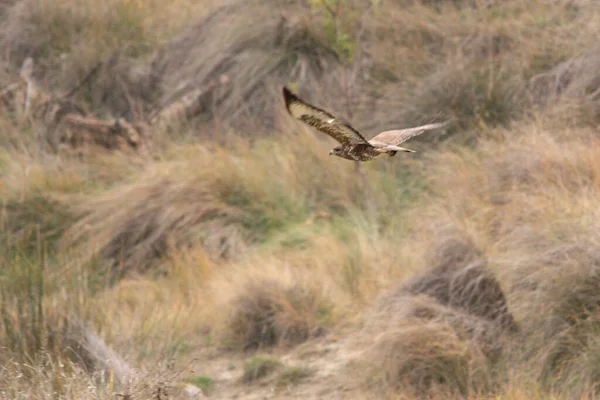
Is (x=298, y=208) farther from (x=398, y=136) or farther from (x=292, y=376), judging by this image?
(x=398, y=136)

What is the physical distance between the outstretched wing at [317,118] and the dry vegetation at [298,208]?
75.3 inches

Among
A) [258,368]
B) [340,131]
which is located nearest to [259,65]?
[258,368]

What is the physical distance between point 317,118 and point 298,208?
5690 millimetres

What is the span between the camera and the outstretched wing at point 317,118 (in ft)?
6.33

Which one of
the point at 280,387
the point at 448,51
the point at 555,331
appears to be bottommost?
the point at 280,387

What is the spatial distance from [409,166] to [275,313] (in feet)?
7.27

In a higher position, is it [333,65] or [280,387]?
[333,65]

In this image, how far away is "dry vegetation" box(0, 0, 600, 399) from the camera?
4.89 meters

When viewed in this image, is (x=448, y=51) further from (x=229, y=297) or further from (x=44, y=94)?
(x=44, y=94)

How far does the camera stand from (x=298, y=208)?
762 centimetres

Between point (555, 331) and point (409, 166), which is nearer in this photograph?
point (555, 331)

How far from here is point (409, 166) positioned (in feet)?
25.6

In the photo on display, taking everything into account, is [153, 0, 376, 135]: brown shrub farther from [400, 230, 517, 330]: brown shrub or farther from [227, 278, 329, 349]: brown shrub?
[400, 230, 517, 330]: brown shrub

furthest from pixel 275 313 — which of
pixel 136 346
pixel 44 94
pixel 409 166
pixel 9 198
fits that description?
pixel 44 94
